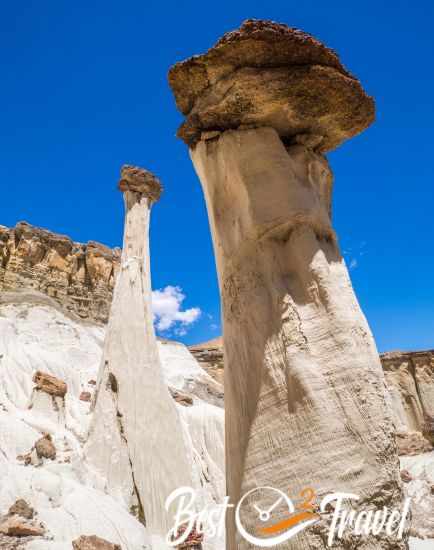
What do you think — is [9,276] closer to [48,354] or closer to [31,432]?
[48,354]

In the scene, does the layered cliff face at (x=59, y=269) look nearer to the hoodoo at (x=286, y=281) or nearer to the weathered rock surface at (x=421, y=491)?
the weathered rock surface at (x=421, y=491)

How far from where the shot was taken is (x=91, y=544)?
480 cm

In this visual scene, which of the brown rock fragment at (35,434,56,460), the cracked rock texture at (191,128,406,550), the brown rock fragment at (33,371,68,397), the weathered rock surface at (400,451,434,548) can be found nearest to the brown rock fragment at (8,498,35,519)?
the brown rock fragment at (35,434,56,460)

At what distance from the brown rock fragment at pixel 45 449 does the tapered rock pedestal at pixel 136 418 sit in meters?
0.93

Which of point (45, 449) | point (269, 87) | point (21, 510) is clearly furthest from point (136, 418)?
point (269, 87)

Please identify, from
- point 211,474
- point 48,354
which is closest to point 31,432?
point 211,474

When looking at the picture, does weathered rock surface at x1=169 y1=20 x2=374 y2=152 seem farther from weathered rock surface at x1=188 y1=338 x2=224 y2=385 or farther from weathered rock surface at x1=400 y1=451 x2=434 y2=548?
weathered rock surface at x1=188 y1=338 x2=224 y2=385

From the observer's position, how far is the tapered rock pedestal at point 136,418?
24.6 feet

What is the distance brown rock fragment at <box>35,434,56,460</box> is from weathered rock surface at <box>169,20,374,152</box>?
587 cm

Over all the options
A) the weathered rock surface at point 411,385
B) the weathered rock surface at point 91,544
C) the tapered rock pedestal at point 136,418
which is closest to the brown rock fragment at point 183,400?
the tapered rock pedestal at point 136,418

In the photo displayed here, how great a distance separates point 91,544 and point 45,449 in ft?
7.75

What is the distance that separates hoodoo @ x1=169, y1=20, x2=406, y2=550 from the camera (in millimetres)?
1702

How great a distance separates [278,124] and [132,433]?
6999 millimetres

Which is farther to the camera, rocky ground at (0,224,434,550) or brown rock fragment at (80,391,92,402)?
brown rock fragment at (80,391,92,402)
